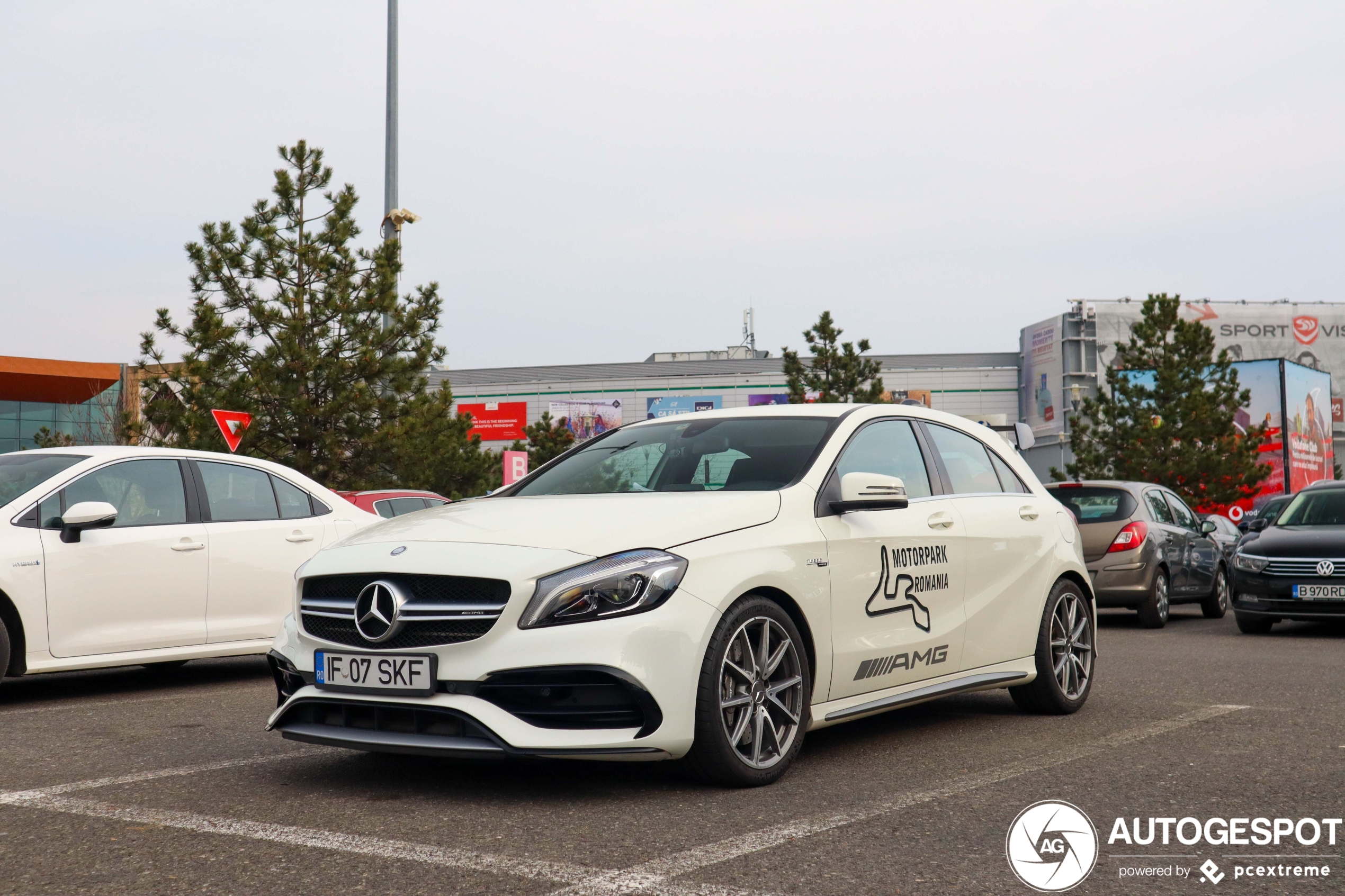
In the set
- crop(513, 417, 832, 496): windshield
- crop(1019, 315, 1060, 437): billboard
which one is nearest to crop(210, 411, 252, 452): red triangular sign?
crop(513, 417, 832, 496): windshield

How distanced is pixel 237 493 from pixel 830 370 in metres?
33.4

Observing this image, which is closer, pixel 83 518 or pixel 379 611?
pixel 379 611

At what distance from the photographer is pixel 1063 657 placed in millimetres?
6828

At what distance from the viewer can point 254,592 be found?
27.0ft

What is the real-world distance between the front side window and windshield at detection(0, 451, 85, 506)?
1043 cm

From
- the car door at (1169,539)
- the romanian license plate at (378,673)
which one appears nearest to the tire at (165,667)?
the romanian license plate at (378,673)

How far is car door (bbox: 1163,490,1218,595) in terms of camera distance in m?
14.6

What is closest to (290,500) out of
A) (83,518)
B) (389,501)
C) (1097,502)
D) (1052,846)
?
(83,518)

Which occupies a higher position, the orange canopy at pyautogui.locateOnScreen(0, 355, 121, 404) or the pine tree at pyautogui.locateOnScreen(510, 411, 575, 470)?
the orange canopy at pyautogui.locateOnScreen(0, 355, 121, 404)

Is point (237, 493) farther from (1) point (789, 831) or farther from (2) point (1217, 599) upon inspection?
(2) point (1217, 599)

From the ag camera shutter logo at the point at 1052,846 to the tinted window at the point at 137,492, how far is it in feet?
18.1

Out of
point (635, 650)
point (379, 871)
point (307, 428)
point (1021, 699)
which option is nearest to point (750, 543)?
point (635, 650)

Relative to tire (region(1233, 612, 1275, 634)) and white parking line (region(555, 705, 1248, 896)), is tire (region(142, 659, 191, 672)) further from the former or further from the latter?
tire (region(1233, 612, 1275, 634))

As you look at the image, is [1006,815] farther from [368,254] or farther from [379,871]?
[368,254]
